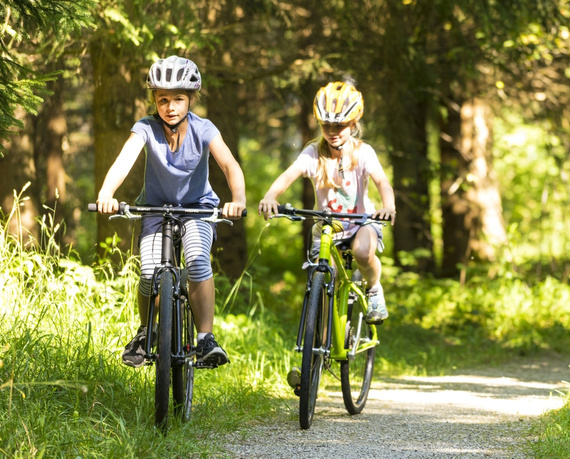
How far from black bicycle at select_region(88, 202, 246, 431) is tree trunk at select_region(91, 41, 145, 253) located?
305 cm

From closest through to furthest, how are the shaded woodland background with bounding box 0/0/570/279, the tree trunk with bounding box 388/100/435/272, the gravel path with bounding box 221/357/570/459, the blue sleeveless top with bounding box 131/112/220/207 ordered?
the gravel path with bounding box 221/357/570/459
the blue sleeveless top with bounding box 131/112/220/207
the shaded woodland background with bounding box 0/0/570/279
the tree trunk with bounding box 388/100/435/272

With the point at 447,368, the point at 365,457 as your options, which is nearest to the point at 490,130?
the point at 447,368

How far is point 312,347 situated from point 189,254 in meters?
0.96

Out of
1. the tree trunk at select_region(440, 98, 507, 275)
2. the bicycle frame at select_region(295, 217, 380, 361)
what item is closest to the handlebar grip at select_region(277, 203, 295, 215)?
the bicycle frame at select_region(295, 217, 380, 361)

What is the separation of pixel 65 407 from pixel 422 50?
24.0 ft

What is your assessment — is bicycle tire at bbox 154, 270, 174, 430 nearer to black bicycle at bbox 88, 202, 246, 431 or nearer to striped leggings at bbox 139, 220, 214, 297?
black bicycle at bbox 88, 202, 246, 431

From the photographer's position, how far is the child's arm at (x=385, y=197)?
5.48 meters

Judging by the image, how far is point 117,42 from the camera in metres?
7.74

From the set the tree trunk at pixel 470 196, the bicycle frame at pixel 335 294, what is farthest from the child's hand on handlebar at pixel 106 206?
the tree trunk at pixel 470 196

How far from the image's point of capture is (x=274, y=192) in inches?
220

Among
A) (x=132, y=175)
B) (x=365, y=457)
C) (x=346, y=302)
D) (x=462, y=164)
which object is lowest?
(x=365, y=457)

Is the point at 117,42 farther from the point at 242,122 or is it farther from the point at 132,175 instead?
the point at 242,122

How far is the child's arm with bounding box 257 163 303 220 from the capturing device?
17.8 feet

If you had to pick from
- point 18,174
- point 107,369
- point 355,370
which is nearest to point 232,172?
point 107,369
